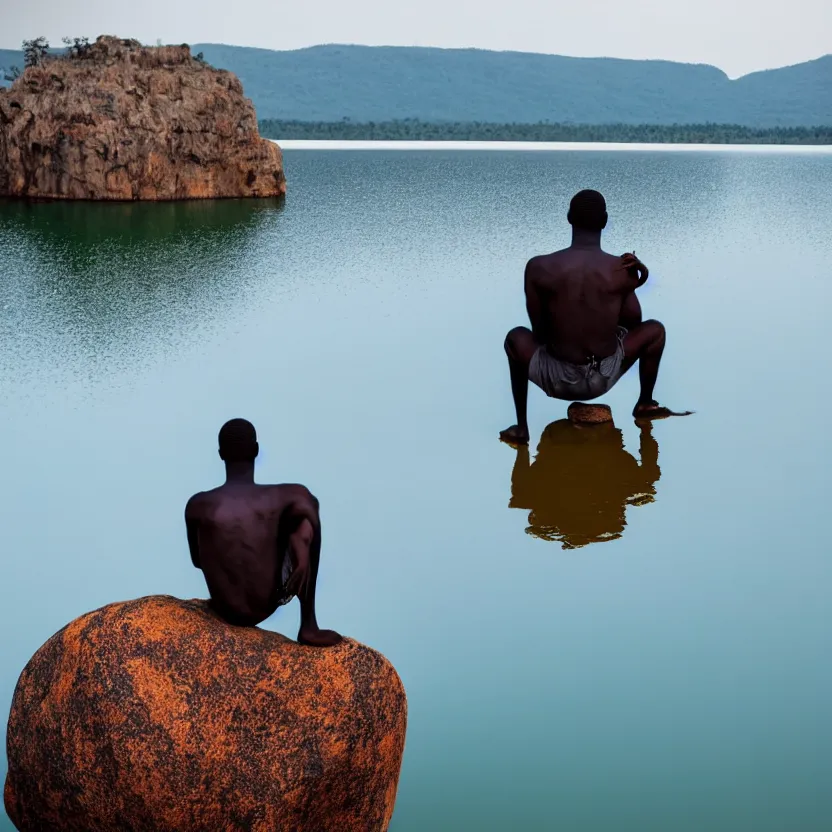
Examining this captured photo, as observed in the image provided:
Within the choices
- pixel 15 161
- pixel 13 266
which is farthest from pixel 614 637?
pixel 15 161

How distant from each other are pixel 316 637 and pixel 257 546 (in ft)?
1.19

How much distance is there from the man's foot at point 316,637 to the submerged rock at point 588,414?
4732mm

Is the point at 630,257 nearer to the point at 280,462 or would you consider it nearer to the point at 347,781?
the point at 280,462

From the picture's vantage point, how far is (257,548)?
436cm

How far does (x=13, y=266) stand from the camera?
16.5 metres

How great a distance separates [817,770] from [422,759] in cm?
137

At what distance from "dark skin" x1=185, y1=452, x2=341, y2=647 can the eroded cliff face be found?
79.5 feet

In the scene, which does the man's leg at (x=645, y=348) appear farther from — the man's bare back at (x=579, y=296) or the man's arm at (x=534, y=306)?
the man's arm at (x=534, y=306)

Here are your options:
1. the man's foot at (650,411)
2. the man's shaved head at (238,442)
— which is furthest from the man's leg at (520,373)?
the man's shaved head at (238,442)

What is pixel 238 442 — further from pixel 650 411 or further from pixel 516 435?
pixel 650 411

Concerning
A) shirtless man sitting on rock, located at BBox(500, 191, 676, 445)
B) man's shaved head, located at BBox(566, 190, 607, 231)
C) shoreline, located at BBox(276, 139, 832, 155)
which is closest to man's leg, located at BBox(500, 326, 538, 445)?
shirtless man sitting on rock, located at BBox(500, 191, 676, 445)

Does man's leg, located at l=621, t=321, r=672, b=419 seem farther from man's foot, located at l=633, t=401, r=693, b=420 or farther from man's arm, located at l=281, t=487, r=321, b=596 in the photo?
man's arm, located at l=281, t=487, r=321, b=596

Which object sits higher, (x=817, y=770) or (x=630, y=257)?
(x=630, y=257)

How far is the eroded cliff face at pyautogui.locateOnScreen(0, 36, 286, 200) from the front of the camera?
90.1 feet
